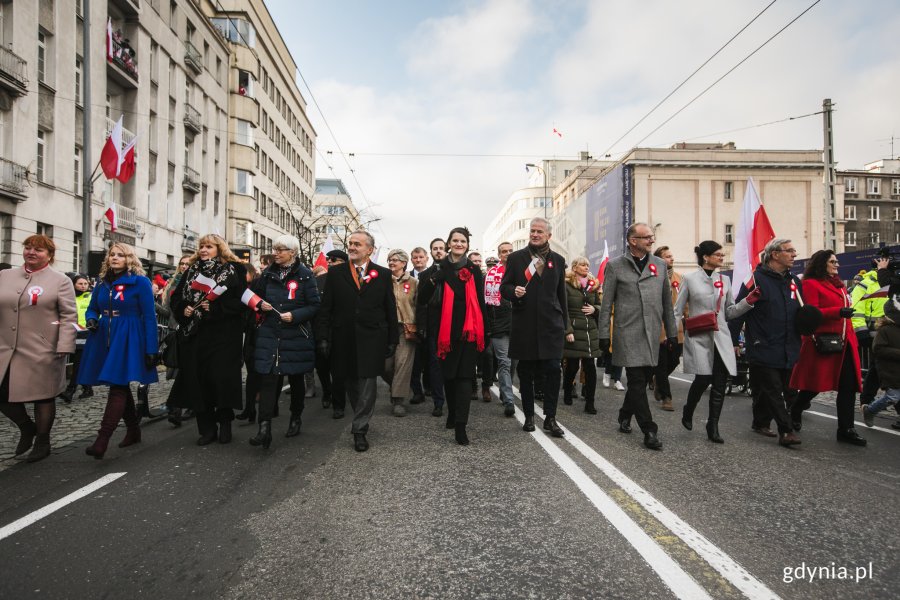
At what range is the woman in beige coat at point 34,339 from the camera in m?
5.34

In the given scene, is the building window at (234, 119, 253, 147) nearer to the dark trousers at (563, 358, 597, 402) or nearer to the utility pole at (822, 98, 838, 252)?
the utility pole at (822, 98, 838, 252)

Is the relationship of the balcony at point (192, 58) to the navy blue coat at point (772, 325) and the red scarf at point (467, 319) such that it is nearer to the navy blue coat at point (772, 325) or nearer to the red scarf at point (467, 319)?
the red scarf at point (467, 319)

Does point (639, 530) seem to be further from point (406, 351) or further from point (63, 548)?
point (406, 351)

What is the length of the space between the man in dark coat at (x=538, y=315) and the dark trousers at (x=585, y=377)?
1.68m

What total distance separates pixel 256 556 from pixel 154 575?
0.47m

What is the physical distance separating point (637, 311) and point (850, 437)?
240cm

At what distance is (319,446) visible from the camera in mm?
5848

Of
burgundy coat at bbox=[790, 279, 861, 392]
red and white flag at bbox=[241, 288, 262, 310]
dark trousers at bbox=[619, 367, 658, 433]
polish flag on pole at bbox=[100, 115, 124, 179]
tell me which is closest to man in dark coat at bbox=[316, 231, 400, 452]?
red and white flag at bbox=[241, 288, 262, 310]

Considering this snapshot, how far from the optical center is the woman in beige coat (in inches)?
210

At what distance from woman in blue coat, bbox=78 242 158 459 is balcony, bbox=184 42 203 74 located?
98.5 ft

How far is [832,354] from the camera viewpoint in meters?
6.20

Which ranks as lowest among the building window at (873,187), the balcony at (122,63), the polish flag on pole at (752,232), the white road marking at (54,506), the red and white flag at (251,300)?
the white road marking at (54,506)

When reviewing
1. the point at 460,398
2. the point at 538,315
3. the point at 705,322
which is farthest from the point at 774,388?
the point at 460,398

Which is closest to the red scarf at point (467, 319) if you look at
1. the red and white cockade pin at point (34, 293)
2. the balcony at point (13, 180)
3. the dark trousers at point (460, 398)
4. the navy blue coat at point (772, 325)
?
the dark trousers at point (460, 398)
